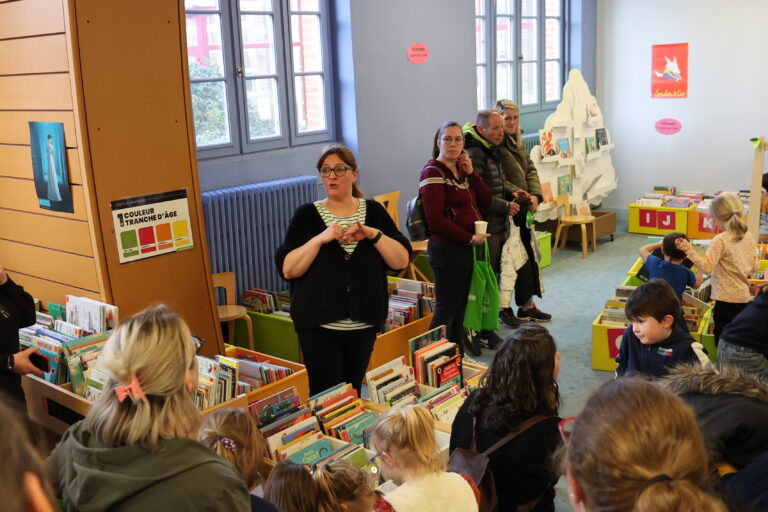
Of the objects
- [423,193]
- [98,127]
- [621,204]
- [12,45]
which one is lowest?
[621,204]

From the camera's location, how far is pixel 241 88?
583 centimetres

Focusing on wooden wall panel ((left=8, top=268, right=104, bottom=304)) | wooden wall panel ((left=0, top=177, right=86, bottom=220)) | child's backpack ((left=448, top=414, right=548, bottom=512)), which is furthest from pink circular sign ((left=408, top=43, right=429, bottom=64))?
child's backpack ((left=448, top=414, right=548, bottom=512))

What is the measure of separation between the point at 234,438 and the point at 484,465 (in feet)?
2.68

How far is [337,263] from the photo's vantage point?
3.46 meters

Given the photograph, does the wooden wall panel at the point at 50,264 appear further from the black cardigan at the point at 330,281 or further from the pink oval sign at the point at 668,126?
the pink oval sign at the point at 668,126

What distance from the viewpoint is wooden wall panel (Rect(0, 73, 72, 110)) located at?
3.52m

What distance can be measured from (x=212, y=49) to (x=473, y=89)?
301cm

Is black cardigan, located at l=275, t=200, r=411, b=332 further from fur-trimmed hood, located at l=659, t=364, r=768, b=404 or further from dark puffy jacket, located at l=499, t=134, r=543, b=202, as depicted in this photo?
dark puffy jacket, located at l=499, t=134, r=543, b=202

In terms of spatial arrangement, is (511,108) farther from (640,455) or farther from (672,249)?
(640,455)

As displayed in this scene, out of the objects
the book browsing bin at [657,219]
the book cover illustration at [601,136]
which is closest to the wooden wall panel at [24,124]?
the book cover illustration at [601,136]

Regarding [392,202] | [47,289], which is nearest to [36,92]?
[47,289]

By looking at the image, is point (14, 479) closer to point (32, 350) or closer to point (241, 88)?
point (32, 350)

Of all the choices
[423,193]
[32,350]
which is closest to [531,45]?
[423,193]

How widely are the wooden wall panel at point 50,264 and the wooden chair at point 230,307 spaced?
1.27 meters
